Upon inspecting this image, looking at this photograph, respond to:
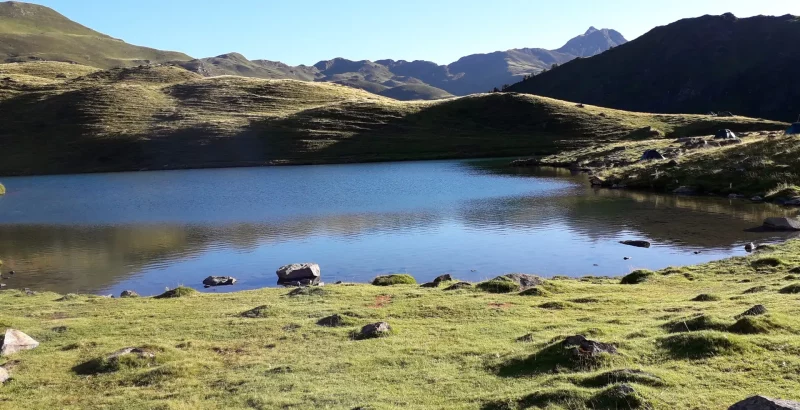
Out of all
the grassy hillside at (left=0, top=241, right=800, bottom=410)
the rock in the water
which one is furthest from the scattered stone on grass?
the rock in the water

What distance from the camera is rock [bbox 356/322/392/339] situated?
793 inches

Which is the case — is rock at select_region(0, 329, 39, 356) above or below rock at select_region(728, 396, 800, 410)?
below

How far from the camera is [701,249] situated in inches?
1690

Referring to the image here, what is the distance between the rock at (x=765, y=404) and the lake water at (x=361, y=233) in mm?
27510

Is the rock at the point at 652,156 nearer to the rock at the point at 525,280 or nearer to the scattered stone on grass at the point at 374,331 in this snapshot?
the rock at the point at 525,280

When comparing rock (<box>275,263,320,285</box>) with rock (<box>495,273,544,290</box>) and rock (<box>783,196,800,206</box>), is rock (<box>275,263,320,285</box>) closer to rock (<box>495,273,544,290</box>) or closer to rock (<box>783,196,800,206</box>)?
rock (<box>495,273,544,290</box>)

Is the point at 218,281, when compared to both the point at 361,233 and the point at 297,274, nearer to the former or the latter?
the point at 297,274

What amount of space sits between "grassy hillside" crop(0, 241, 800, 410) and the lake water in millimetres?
12627

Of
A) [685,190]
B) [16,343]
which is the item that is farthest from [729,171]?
[16,343]

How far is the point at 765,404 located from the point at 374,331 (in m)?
12.6

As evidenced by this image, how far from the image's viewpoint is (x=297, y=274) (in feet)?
125

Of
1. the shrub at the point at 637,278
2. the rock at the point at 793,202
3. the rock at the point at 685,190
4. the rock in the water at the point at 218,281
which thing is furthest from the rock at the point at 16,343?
the rock at the point at 685,190

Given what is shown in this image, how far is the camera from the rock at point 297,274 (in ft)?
125

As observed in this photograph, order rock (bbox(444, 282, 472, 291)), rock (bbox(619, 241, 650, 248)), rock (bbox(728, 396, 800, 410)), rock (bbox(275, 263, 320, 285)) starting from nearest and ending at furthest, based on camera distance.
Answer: rock (bbox(728, 396, 800, 410)), rock (bbox(444, 282, 472, 291)), rock (bbox(275, 263, 320, 285)), rock (bbox(619, 241, 650, 248))
